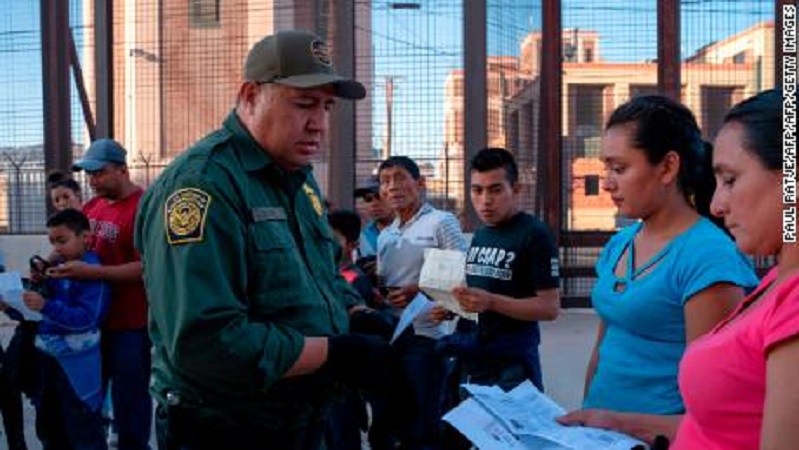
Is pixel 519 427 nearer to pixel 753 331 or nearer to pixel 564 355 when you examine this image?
pixel 753 331

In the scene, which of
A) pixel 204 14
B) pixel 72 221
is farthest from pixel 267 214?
pixel 204 14

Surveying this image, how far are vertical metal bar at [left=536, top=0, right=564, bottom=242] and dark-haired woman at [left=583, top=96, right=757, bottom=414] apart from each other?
7641 millimetres

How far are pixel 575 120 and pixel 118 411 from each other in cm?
657

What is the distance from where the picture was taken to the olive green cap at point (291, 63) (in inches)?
89.2

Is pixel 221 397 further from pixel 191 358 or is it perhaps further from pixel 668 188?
pixel 668 188

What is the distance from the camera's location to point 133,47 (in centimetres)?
1066

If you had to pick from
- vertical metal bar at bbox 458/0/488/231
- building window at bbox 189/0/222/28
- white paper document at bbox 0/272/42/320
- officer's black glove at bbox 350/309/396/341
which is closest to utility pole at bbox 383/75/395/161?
vertical metal bar at bbox 458/0/488/231

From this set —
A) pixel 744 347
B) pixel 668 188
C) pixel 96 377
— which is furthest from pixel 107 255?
pixel 744 347

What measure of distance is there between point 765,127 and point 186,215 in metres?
1.15

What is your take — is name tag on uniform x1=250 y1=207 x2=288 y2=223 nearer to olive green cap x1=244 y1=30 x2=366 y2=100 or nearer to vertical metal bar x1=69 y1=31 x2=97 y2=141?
olive green cap x1=244 y1=30 x2=366 y2=100

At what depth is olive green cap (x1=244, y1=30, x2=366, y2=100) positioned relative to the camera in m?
2.27

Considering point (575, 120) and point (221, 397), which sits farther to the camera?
point (575, 120)

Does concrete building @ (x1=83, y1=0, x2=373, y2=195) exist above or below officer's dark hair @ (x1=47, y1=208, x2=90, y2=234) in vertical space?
above

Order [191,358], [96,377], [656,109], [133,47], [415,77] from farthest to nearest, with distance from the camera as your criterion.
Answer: [133,47] → [415,77] → [96,377] → [656,109] → [191,358]
